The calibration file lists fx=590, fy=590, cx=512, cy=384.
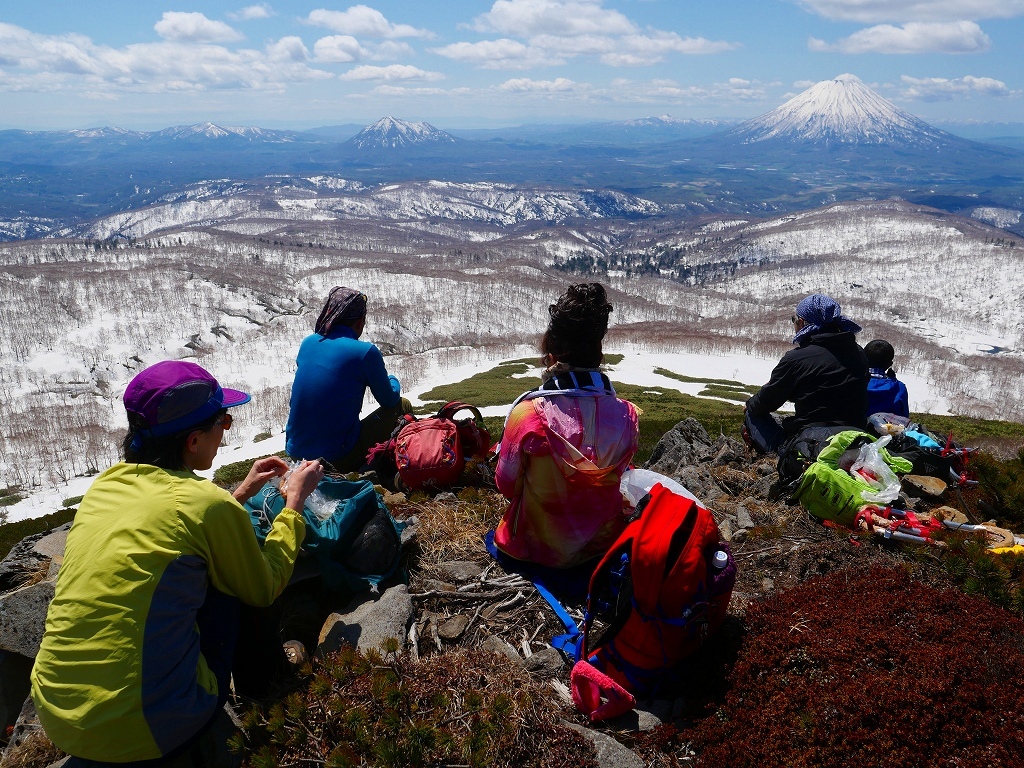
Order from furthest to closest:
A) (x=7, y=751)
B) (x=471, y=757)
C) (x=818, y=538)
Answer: (x=818, y=538) < (x=7, y=751) < (x=471, y=757)

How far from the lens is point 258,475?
14.8 ft

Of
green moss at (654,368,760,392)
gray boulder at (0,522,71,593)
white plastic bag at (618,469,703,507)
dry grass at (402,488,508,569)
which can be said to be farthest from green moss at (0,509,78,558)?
green moss at (654,368,760,392)

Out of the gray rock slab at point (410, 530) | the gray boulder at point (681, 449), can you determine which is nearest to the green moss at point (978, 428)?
the gray boulder at point (681, 449)

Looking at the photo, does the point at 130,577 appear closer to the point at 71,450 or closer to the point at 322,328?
the point at 322,328

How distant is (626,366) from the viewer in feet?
270

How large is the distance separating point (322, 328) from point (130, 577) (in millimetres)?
5293

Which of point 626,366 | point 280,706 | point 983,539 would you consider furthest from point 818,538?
point 626,366

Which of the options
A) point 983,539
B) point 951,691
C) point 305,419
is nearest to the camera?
point 951,691

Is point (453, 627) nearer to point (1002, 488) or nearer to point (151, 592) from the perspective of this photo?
point (151, 592)

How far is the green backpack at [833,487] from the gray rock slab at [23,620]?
8.01m

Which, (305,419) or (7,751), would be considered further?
(305,419)

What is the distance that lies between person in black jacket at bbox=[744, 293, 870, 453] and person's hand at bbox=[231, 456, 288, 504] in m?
6.94

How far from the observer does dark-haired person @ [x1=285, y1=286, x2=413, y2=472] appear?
7945 mm

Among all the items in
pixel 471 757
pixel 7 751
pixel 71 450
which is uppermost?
pixel 471 757
